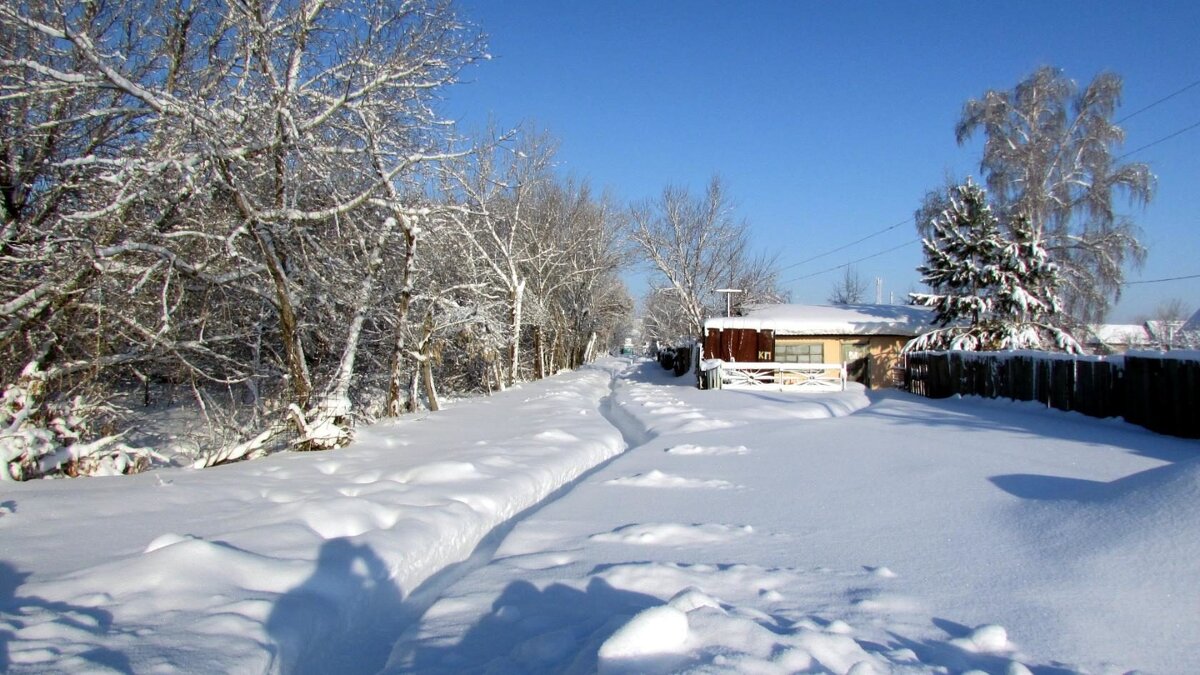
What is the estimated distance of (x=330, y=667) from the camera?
403 cm

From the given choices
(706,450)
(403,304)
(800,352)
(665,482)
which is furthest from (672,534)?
(800,352)

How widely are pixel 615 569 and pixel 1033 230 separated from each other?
94.3ft

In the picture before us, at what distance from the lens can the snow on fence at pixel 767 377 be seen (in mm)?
25625

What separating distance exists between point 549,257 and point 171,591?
31780 mm

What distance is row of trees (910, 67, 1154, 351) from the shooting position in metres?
25.9

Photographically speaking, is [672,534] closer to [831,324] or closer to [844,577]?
[844,577]

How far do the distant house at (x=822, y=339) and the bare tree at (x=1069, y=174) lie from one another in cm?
575

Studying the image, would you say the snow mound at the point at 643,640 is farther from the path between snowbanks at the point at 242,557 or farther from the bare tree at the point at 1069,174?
the bare tree at the point at 1069,174

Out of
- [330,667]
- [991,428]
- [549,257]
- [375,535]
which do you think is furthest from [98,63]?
[549,257]

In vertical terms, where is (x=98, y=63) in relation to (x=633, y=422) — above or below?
above

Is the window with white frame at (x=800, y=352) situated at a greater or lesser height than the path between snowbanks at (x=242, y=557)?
greater

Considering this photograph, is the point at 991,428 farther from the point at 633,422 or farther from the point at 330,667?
the point at 330,667

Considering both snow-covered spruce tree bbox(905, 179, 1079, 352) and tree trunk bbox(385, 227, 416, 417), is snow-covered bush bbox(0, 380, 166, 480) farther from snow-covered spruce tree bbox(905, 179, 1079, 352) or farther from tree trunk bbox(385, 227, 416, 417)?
snow-covered spruce tree bbox(905, 179, 1079, 352)

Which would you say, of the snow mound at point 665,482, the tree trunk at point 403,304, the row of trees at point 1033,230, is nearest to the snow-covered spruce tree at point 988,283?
the row of trees at point 1033,230
